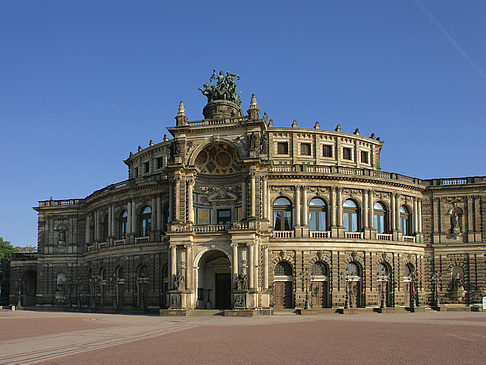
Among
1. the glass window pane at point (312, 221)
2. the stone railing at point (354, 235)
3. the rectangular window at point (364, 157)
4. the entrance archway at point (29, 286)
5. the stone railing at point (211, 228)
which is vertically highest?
the rectangular window at point (364, 157)

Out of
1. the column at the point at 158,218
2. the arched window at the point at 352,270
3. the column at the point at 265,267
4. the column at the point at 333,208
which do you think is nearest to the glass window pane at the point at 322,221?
the column at the point at 333,208

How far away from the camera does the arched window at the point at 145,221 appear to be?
64.2 metres

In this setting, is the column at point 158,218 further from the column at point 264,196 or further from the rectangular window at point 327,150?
the rectangular window at point 327,150

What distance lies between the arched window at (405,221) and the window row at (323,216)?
93.5 inches

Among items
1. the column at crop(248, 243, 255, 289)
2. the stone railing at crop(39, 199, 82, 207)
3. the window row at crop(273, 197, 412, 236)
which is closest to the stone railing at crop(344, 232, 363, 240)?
the window row at crop(273, 197, 412, 236)

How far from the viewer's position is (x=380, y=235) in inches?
2383

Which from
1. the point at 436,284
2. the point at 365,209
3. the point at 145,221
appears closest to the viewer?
the point at 365,209

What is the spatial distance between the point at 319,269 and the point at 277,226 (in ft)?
20.5

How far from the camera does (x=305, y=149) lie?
6375cm

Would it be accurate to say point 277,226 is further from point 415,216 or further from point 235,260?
point 415,216

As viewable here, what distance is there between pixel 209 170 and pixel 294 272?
13.9 m

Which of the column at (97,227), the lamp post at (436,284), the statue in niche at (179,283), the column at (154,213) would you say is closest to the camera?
the statue in niche at (179,283)

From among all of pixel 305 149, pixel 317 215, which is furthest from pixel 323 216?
pixel 305 149

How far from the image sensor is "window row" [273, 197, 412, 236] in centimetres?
5878
